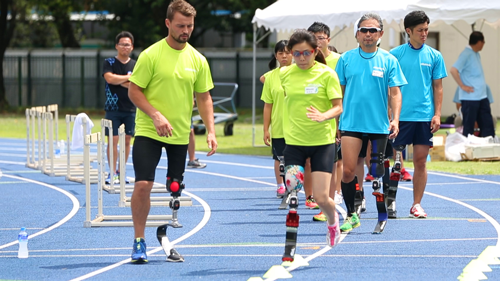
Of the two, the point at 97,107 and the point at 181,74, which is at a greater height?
the point at 181,74

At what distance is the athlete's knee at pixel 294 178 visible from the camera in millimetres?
6852

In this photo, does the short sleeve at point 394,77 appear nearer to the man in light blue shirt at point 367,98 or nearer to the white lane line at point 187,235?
the man in light blue shirt at point 367,98

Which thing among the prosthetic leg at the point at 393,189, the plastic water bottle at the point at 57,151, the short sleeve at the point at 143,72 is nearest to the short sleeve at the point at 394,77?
the prosthetic leg at the point at 393,189

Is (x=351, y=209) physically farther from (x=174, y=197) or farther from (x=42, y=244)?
(x=42, y=244)

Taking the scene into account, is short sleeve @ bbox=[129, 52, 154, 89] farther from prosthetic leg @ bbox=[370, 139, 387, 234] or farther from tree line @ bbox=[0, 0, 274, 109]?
tree line @ bbox=[0, 0, 274, 109]

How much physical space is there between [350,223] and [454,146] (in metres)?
8.24

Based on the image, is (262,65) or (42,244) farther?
(262,65)

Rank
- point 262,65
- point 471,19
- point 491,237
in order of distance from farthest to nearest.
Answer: point 262,65, point 471,19, point 491,237

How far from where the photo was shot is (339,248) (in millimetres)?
7484

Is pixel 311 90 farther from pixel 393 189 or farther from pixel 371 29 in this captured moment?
pixel 393 189

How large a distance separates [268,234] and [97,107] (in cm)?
2878

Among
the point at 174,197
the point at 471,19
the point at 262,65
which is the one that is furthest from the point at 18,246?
the point at 262,65

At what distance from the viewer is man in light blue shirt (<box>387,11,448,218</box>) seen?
902cm

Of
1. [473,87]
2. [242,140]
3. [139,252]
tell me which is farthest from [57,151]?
[139,252]
